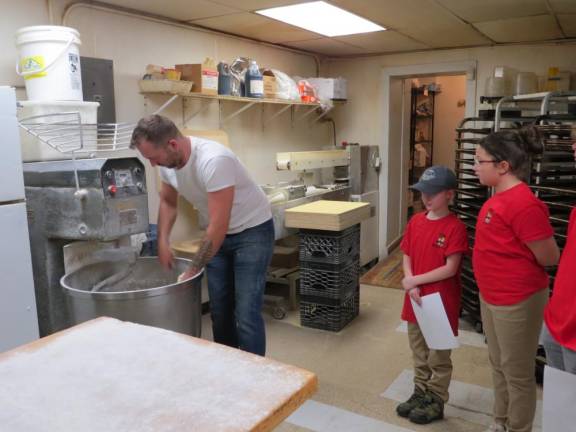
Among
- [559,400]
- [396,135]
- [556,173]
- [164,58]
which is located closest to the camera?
[559,400]

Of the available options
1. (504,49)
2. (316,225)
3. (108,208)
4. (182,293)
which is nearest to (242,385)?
(182,293)

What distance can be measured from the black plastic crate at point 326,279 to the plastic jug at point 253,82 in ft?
4.21

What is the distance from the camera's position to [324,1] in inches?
116

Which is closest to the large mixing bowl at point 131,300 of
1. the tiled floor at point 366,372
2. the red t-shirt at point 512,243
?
the tiled floor at point 366,372

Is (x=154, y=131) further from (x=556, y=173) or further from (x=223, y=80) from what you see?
(x=556, y=173)

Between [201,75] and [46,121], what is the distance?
48.2 inches

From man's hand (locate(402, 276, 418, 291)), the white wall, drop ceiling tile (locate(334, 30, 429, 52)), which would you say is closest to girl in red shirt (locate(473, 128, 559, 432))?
man's hand (locate(402, 276, 418, 291))

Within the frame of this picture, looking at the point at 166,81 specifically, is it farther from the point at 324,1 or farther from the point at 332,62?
the point at 332,62

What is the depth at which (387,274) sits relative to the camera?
4789 millimetres

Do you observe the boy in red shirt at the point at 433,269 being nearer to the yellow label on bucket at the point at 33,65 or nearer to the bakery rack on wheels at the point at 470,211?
the bakery rack on wheels at the point at 470,211

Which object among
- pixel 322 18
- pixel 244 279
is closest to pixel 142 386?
pixel 244 279

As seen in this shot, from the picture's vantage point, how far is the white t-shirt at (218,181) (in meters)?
2.00

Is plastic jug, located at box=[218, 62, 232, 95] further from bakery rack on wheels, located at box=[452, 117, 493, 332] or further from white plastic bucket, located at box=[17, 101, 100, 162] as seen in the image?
bakery rack on wheels, located at box=[452, 117, 493, 332]

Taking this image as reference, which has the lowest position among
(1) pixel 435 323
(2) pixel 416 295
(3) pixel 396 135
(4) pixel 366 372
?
(4) pixel 366 372
